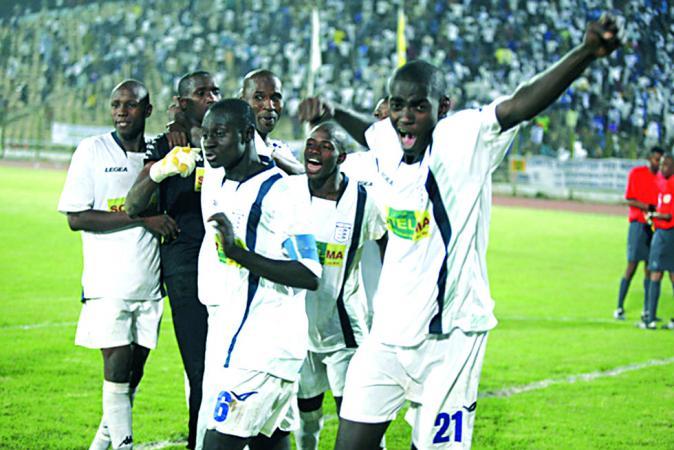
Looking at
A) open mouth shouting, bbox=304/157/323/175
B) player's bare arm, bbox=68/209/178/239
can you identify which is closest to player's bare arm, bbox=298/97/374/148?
open mouth shouting, bbox=304/157/323/175

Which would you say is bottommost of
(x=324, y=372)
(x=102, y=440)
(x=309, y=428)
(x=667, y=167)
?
(x=102, y=440)

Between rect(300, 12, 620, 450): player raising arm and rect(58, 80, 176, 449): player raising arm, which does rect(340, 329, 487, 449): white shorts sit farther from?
rect(58, 80, 176, 449): player raising arm

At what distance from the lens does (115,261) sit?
5.87m

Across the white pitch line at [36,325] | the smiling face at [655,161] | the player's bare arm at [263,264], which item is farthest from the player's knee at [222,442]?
the smiling face at [655,161]

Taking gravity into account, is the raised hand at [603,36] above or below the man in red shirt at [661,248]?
above

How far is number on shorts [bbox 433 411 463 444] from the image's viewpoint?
14.2ft

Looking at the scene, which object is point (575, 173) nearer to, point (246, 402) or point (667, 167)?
point (667, 167)

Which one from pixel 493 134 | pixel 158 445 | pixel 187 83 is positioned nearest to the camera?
pixel 493 134

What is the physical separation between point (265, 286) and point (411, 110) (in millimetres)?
1033

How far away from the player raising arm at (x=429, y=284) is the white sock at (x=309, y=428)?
4.41 feet

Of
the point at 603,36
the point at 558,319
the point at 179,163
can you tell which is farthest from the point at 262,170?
the point at 558,319

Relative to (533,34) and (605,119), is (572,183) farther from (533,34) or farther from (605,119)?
(533,34)

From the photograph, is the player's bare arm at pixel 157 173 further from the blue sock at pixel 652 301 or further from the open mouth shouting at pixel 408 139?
the blue sock at pixel 652 301

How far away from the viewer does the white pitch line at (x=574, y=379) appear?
8430mm
